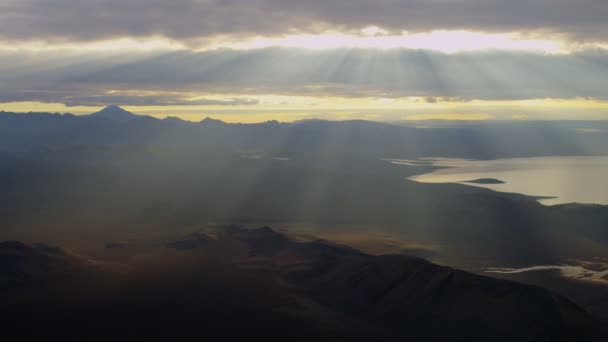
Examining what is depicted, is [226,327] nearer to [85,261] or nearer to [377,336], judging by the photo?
[377,336]

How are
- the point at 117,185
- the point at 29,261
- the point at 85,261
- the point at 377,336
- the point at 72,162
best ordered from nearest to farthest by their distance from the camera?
the point at 377,336 → the point at 29,261 → the point at 85,261 → the point at 117,185 → the point at 72,162

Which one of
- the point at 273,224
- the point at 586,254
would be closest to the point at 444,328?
the point at 586,254

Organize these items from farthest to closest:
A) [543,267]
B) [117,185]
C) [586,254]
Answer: [117,185] < [586,254] < [543,267]

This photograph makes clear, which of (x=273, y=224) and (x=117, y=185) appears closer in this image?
(x=273, y=224)

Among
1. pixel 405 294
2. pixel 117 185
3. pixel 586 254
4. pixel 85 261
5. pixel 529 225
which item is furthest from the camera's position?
pixel 117 185

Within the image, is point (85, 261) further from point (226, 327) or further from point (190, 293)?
point (226, 327)

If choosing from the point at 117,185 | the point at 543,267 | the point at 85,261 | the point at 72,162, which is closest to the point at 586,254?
the point at 543,267
